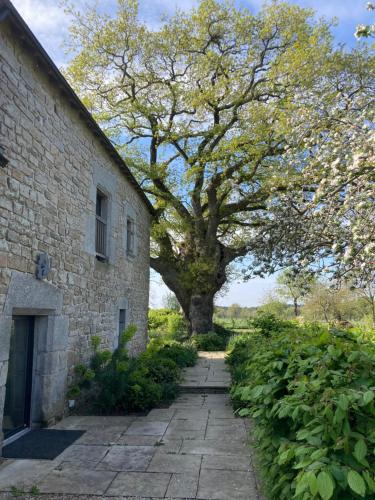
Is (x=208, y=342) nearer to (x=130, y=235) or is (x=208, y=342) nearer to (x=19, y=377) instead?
(x=130, y=235)

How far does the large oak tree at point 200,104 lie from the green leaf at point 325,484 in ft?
42.7

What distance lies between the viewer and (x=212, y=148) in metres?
15.8

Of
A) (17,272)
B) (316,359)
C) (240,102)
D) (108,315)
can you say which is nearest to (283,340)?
(316,359)

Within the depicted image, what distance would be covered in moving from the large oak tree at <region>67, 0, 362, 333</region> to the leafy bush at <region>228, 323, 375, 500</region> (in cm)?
1195

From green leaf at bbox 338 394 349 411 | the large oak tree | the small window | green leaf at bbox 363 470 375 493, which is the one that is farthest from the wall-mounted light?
the large oak tree

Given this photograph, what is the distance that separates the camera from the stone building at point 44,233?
475cm

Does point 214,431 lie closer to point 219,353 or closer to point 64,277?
point 64,277

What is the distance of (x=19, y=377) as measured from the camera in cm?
561

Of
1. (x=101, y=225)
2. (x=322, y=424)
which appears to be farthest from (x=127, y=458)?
(x=101, y=225)

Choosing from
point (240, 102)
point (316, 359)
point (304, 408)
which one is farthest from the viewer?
point (240, 102)

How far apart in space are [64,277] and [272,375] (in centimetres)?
422

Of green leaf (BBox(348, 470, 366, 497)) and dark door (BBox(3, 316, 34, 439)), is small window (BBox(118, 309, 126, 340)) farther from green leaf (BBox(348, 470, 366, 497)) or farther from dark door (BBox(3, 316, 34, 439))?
green leaf (BBox(348, 470, 366, 497))

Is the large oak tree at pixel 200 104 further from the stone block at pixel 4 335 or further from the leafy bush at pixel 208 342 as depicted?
the stone block at pixel 4 335

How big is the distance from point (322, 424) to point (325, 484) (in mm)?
410
